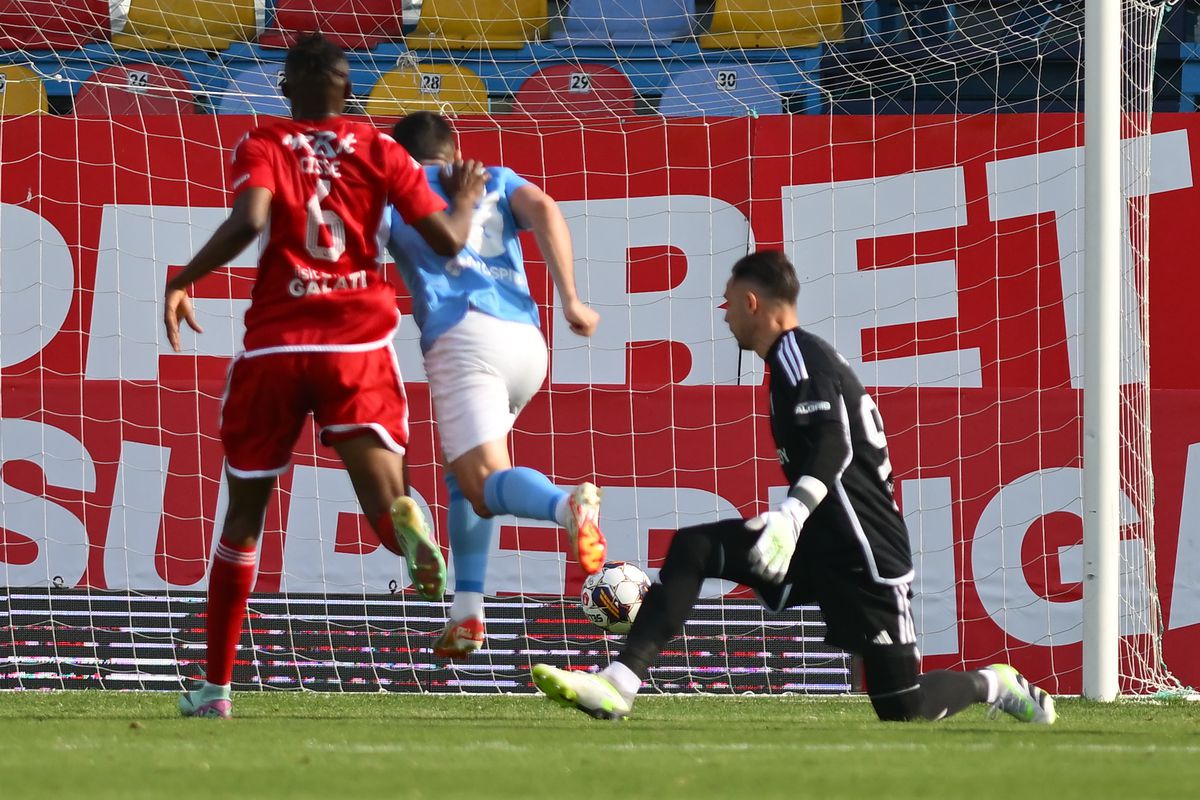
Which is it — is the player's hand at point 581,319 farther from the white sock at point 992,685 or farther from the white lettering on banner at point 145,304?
the white lettering on banner at point 145,304

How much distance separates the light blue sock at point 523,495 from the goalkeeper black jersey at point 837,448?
0.62 meters

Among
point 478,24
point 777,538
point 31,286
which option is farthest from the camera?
point 478,24

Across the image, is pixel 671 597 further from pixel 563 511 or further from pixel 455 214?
pixel 455 214

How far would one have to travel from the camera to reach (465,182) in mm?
4258

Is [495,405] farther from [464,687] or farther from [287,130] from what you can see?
[464,687]

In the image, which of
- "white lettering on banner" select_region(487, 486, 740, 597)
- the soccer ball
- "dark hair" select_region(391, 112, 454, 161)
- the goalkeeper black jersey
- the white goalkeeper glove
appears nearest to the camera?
the white goalkeeper glove

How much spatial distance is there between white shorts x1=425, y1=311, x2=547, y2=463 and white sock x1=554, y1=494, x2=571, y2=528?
39 centimetres

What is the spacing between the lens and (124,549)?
7176mm

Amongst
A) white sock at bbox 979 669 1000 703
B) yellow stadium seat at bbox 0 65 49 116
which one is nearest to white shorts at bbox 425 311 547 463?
white sock at bbox 979 669 1000 703

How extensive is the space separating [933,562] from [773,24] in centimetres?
372

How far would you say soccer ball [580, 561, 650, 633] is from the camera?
573 centimetres

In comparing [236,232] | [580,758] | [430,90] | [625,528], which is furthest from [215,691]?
[430,90]

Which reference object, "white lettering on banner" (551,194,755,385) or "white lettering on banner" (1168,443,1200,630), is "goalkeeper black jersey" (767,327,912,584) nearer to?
"white lettering on banner" (1168,443,1200,630)

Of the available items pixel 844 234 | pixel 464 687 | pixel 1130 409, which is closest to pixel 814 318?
pixel 844 234
